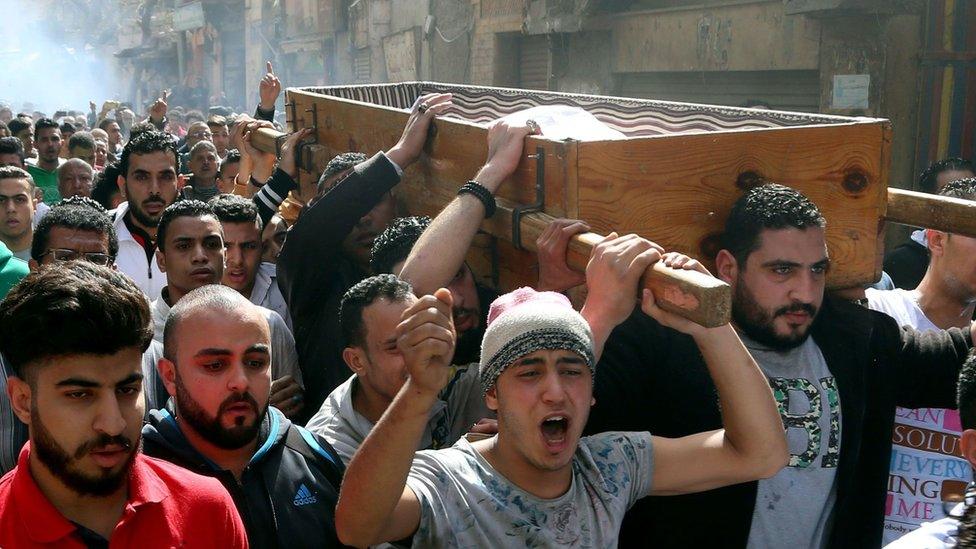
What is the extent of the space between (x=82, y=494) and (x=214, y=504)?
0.79 ft

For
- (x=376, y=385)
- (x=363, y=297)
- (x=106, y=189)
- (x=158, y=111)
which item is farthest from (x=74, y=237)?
(x=158, y=111)

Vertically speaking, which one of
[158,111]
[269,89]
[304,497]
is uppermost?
[269,89]

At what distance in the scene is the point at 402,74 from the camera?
631 inches

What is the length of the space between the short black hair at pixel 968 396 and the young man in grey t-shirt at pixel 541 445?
0.36 metres

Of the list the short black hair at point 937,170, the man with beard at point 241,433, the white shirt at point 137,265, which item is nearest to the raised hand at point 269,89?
the white shirt at point 137,265

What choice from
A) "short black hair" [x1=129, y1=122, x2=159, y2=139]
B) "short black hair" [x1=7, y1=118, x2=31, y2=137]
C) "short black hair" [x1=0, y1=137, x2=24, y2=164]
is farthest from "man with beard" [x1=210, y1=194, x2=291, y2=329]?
"short black hair" [x1=7, y1=118, x2=31, y2=137]

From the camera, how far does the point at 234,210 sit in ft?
13.6

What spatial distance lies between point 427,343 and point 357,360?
98 centimetres

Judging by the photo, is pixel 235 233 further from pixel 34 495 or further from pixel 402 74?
pixel 402 74

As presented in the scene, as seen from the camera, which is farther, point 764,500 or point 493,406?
point 764,500

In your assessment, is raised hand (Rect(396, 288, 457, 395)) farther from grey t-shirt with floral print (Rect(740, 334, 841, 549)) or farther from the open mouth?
grey t-shirt with floral print (Rect(740, 334, 841, 549))

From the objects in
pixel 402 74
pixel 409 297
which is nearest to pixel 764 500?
pixel 409 297

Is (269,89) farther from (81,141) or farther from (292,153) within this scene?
(81,141)

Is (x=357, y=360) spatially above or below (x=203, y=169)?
below
